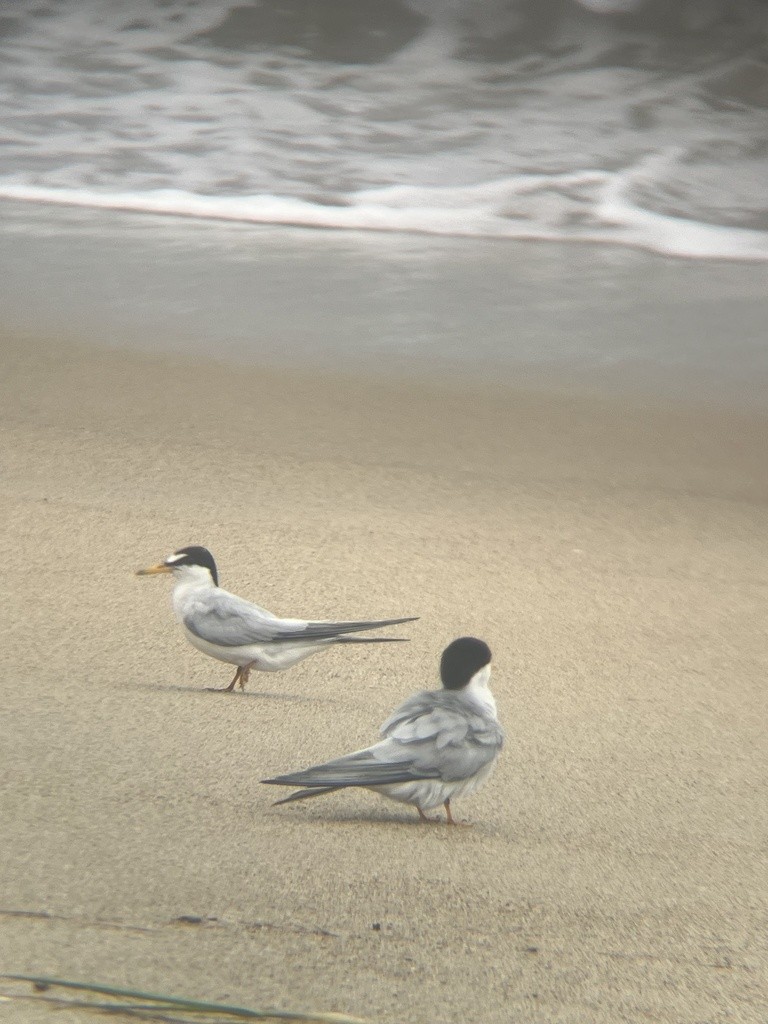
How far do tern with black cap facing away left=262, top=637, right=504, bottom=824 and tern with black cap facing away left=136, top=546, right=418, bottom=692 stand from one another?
16.6 inches

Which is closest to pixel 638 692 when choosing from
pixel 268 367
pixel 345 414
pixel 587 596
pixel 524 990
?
pixel 587 596

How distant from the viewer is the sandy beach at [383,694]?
5.05 feet

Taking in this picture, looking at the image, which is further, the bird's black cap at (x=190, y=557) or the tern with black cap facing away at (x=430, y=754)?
the bird's black cap at (x=190, y=557)

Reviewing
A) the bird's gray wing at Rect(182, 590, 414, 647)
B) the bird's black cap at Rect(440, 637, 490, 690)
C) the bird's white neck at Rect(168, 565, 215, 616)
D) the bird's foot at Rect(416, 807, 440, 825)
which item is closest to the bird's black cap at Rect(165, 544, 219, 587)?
the bird's white neck at Rect(168, 565, 215, 616)

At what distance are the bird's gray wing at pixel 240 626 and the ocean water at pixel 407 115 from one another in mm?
5246

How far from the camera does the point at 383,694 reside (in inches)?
103

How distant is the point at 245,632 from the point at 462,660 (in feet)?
1.86

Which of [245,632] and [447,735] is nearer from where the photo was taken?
[447,735]

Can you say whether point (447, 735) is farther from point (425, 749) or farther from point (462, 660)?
point (462, 660)

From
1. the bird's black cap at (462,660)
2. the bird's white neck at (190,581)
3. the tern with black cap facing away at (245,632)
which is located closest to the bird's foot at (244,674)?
the tern with black cap facing away at (245,632)

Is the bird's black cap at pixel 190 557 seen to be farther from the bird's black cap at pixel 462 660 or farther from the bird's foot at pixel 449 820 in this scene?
the bird's foot at pixel 449 820

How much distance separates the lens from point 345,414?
4.76 metres

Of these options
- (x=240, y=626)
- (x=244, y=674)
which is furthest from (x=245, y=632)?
(x=244, y=674)

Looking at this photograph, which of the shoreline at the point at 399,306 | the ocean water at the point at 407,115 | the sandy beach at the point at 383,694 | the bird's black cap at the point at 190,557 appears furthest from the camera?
the ocean water at the point at 407,115
